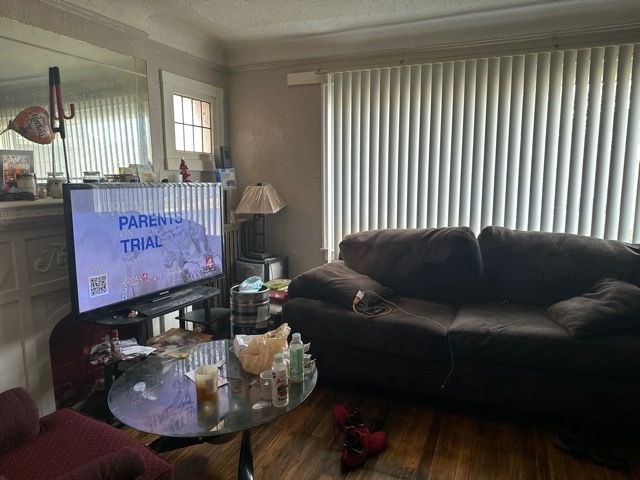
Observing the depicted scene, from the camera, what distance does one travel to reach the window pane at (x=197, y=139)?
345 centimetres

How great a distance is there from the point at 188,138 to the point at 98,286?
1.58 m

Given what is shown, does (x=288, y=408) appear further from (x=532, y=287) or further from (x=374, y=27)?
(x=374, y=27)

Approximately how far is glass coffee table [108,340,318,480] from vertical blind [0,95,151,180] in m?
1.16

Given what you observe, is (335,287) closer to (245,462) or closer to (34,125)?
(245,462)

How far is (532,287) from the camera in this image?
2.74 metres

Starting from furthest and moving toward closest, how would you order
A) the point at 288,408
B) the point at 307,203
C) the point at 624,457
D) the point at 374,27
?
1. the point at 307,203
2. the point at 374,27
3. the point at 624,457
4. the point at 288,408

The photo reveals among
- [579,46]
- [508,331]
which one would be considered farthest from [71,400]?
[579,46]

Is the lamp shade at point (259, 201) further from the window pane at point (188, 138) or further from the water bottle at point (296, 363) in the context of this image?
the water bottle at point (296, 363)

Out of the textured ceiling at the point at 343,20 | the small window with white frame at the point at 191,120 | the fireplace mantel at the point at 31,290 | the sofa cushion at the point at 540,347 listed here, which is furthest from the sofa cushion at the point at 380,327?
the textured ceiling at the point at 343,20

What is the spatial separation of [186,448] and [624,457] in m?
2.02

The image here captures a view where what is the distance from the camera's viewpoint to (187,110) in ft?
11.0

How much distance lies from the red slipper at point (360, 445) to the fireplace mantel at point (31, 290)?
1.52m

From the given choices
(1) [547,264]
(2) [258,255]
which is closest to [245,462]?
(2) [258,255]

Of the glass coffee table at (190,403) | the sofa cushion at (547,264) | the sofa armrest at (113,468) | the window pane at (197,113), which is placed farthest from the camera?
the window pane at (197,113)
